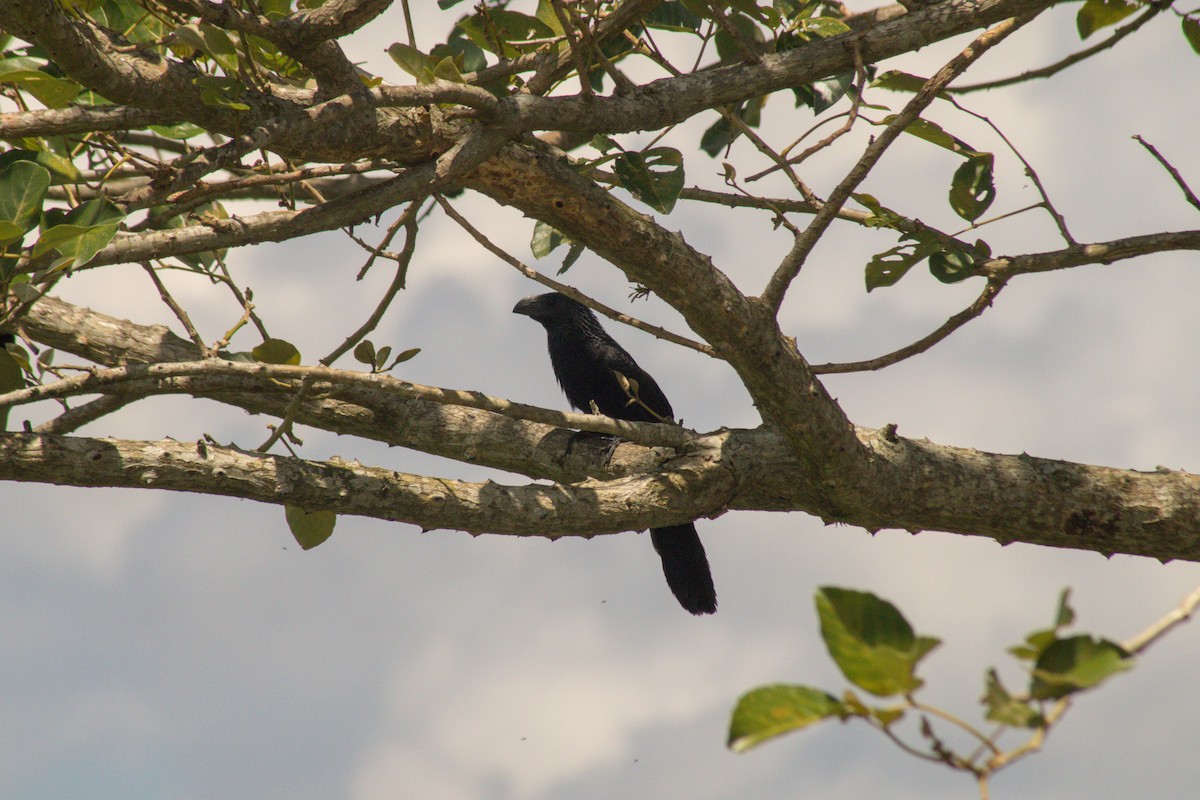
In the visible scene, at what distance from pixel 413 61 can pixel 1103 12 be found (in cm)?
206

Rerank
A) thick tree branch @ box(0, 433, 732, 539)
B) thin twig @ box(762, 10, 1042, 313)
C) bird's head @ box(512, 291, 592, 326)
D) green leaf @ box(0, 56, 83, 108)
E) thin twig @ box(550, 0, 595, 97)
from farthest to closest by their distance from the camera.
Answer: bird's head @ box(512, 291, 592, 326)
thin twig @ box(762, 10, 1042, 313)
thick tree branch @ box(0, 433, 732, 539)
thin twig @ box(550, 0, 595, 97)
green leaf @ box(0, 56, 83, 108)

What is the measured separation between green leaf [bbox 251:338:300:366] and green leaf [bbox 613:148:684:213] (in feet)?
3.90

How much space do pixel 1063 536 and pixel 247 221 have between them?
290cm

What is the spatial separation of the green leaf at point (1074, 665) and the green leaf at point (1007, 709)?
0.03 metres

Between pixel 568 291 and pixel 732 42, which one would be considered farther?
pixel 732 42

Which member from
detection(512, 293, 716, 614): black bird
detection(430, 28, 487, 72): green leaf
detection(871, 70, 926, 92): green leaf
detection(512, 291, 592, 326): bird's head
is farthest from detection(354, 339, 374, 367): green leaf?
detection(512, 291, 592, 326): bird's head

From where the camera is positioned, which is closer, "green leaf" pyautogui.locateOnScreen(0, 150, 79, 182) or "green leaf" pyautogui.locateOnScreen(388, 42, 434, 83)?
"green leaf" pyautogui.locateOnScreen(0, 150, 79, 182)

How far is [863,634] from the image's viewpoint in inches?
45.4

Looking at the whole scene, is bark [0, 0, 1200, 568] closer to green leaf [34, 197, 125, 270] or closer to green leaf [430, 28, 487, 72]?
green leaf [34, 197, 125, 270]

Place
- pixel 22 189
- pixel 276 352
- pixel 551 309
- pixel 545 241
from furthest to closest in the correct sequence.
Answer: pixel 551 309
pixel 545 241
pixel 276 352
pixel 22 189

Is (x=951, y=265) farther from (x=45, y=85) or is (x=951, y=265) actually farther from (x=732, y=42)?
(x=45, y=85)

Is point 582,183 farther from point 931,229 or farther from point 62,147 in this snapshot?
point 62,147

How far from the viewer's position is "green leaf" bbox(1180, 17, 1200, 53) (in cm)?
316

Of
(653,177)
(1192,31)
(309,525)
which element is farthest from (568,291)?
(1192,31)
